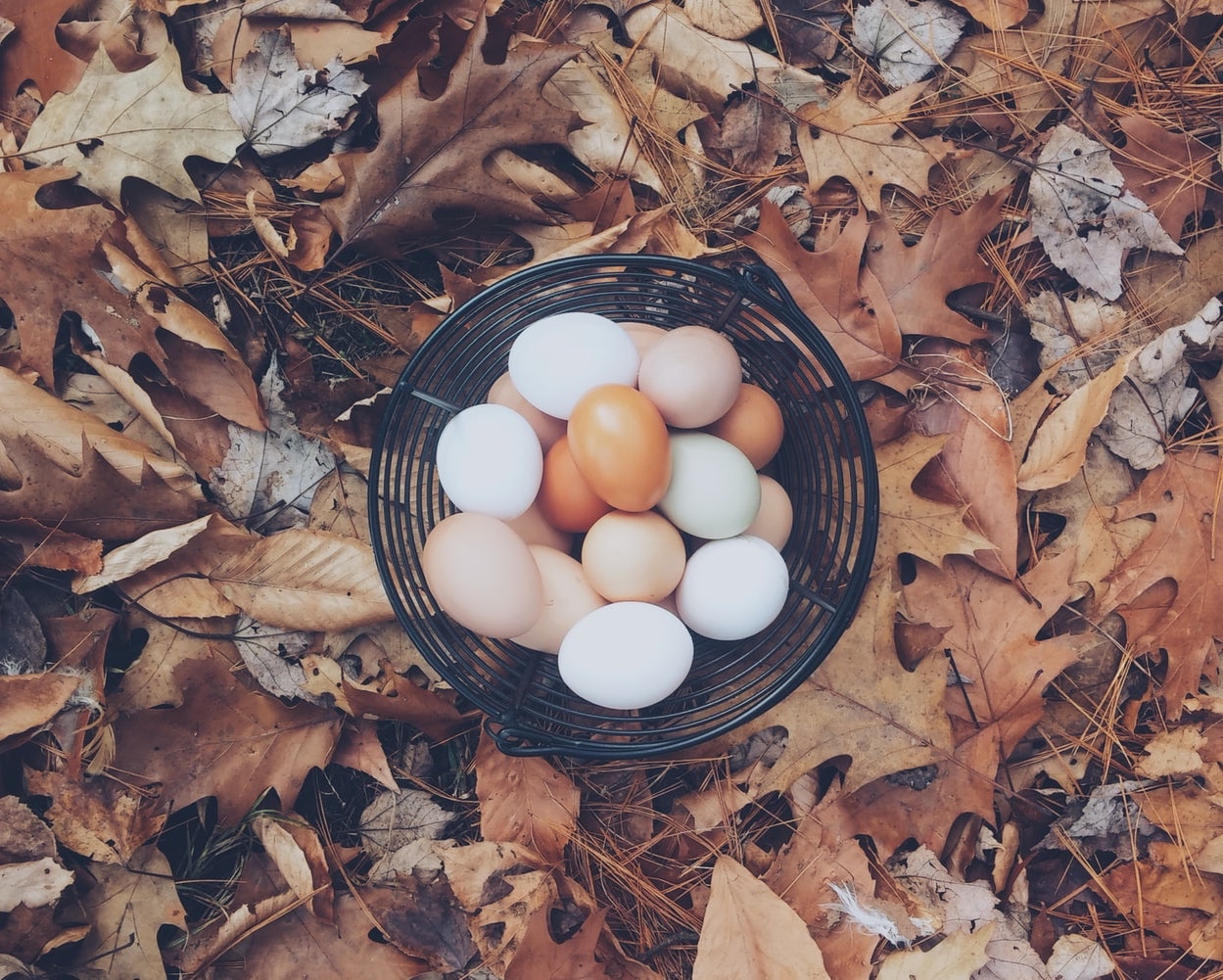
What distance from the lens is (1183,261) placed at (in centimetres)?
170

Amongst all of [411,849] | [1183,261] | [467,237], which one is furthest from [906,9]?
[411,849]

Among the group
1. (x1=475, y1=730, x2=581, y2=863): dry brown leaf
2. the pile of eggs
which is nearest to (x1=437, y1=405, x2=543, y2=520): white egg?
the pile of eggs

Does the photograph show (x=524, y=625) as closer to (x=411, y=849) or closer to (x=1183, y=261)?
(x=411, y=849)

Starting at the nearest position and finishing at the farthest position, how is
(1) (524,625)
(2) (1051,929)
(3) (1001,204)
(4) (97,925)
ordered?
(1) (524,625), (4) (97,925), (2) (1051,929), (3) (1001,204)

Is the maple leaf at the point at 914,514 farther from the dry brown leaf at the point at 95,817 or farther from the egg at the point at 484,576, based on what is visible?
the dry brown leaf at the point at 95,817

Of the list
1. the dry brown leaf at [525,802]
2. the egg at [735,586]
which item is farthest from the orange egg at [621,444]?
the dry brown leaf at [525,802]

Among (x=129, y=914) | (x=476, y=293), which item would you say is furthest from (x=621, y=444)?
(x=129, y=914)

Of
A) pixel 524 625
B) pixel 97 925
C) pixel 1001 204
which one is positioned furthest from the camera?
pixel 1001 204

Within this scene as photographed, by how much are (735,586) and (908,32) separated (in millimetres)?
1134

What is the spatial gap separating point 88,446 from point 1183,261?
1970 millimetres

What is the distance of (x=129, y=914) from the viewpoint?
5.04ft

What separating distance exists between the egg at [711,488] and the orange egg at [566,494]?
0.13 meters

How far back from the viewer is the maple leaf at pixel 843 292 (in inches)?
65.2

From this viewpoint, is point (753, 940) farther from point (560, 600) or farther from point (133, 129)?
point (133, 129)
